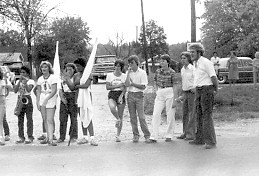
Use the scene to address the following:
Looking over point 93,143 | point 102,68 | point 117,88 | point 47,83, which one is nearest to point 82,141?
point 93,143

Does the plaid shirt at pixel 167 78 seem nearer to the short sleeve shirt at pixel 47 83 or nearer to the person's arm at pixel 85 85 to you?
the person's arm at pixel 85 85

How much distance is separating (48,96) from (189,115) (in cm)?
298

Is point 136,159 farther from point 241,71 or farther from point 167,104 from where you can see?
point 241,71

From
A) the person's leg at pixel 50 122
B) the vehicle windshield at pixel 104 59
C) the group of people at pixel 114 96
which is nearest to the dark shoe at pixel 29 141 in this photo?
the group of people at pixel 114 96

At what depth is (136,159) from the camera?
767 centimetres

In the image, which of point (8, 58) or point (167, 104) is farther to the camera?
point (8, 58)

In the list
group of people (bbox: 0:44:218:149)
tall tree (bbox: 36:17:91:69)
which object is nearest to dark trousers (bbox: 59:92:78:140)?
group of people (bbox: 0:44:218:149)

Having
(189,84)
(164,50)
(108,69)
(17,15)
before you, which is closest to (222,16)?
(108,69)

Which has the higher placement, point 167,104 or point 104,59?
point 104,59

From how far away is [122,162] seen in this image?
7453mm

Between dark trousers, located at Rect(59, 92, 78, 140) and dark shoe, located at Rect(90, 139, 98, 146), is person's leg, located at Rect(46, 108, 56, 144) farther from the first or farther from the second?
dark shoe, located at Rect(90, 139, 98, 146)

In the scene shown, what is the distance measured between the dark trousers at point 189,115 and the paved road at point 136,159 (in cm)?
38

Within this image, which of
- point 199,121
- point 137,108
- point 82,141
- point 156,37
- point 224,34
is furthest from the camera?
point 156,37

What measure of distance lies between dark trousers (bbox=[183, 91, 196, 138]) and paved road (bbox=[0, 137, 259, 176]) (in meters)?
0.38
